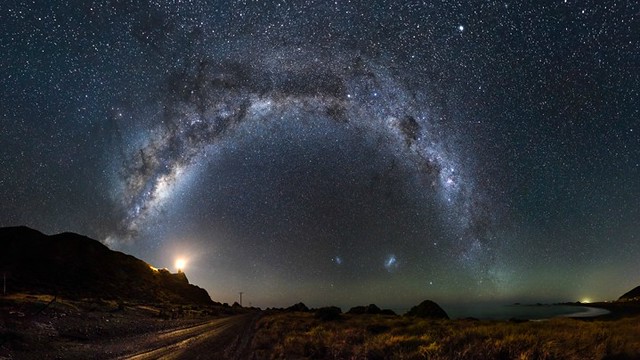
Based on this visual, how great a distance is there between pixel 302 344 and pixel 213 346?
14.3 feet

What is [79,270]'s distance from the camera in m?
72.2

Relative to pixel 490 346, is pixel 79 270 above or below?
above

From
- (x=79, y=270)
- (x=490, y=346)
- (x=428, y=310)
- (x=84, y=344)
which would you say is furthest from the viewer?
(x=79, y=270)

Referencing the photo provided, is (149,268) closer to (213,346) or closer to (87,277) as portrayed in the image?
(87,277)

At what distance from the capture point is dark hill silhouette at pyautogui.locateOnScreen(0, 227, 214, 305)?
59.8m

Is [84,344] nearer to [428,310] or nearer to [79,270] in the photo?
[428,310]

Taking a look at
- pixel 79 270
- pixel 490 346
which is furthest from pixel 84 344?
pixel 79 270

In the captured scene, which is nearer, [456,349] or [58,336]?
[456,349]

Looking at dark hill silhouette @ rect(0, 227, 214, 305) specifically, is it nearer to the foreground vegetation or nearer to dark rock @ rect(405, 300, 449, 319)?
dark rock @ rect(405, 300, 449, 319)

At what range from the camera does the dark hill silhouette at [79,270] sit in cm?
5984

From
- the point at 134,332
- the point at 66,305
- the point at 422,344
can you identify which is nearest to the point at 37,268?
the point at 66,305

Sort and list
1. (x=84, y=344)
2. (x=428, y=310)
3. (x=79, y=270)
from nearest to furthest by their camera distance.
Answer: (x=84, y=344) → (x=428, y=310) → (x=79, y=270)

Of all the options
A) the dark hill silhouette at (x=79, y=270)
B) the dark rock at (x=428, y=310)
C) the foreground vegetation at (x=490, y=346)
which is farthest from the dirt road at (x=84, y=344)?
the dark hill silhouette at (x=79, y=270)

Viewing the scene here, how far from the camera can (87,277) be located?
70.4 m
